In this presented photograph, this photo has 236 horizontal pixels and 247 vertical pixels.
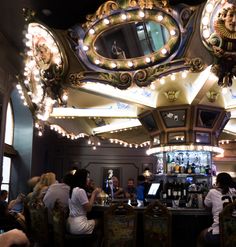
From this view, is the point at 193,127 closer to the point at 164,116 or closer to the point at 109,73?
the point at 164,116

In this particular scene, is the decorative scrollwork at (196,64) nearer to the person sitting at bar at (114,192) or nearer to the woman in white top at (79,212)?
the woman in white top at (79,212)

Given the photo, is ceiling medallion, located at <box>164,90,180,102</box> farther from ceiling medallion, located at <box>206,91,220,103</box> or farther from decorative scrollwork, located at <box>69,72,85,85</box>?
decorative scrollwork, located at <box>69,72,85,85</box>

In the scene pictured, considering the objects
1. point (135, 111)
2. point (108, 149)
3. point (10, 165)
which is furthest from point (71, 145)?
point (135, 111)

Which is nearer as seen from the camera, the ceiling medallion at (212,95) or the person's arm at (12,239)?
the person's arm at (12,239)

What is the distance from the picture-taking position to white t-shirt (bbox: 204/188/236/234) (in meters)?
4.35

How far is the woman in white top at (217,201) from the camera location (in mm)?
4316

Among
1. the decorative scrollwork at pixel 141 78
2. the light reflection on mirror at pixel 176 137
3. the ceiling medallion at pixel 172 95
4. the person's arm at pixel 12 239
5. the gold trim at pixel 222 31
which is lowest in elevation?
the person's arm at pixel 12 239

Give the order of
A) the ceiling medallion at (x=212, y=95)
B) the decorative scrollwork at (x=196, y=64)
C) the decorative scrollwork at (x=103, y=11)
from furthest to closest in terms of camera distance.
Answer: the ceiling medallion at (x=212, y=95) < the decorative scrollwork at (x=103, y=11) < the decorative scrollwork at (x=196, y=64)

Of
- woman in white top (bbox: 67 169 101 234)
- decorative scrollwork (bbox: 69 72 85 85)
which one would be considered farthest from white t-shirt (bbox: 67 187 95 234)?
decorative scrollwork (bbox: 69 72 85 85)

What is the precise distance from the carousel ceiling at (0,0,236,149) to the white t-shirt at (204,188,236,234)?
5.73ft

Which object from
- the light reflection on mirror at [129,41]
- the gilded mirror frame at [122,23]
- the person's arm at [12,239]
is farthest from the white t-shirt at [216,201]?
the person's arm at [12,239]

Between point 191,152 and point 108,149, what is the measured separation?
239 inches

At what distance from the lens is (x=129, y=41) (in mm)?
6039

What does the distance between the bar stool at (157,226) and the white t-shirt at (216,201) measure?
536mm
